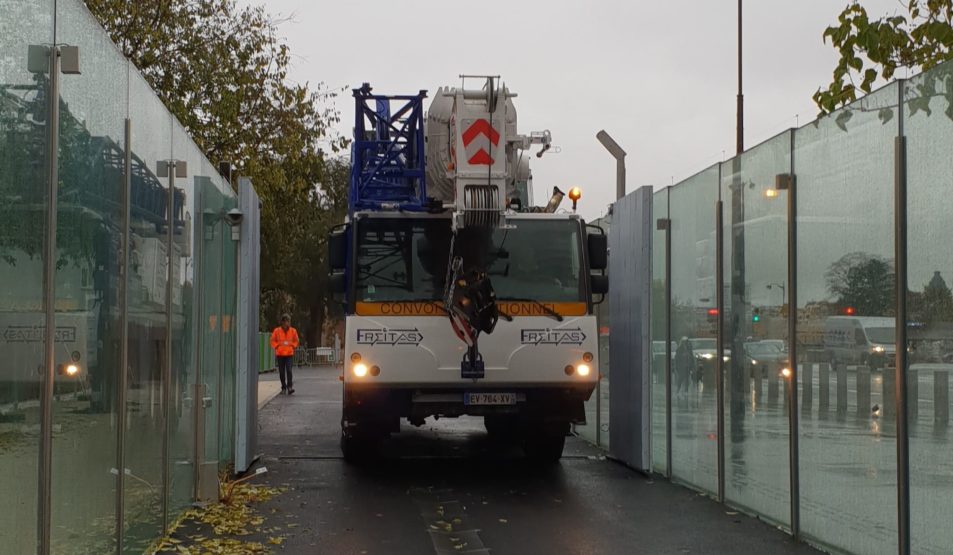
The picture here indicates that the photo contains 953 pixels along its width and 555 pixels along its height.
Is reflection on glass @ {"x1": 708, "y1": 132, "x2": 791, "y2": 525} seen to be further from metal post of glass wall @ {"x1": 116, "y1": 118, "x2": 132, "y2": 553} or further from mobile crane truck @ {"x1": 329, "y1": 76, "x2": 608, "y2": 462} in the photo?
metal post of glass wall @ {"x1": 116, "y1": 118, "x2": 132, "y2": 553}

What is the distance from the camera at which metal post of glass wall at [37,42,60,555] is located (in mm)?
4781

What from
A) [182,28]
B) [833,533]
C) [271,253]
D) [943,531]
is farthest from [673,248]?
[271,253]

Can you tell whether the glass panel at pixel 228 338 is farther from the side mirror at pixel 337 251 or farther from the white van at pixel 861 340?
the white van at pixel 861 340

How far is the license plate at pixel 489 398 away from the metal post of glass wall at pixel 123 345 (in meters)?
5.46

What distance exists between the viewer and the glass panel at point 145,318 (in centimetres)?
686

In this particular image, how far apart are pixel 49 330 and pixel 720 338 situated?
697cm

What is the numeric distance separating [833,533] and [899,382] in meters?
1.49

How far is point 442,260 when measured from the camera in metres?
11.9

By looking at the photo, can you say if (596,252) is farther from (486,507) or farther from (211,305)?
(211,305)

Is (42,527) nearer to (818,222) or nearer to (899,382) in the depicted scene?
(899,382)

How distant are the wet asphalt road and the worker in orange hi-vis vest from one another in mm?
11299

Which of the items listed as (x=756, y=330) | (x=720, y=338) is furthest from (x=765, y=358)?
(x=720, y=338)

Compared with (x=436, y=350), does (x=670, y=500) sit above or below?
below

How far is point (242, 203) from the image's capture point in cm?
1189
